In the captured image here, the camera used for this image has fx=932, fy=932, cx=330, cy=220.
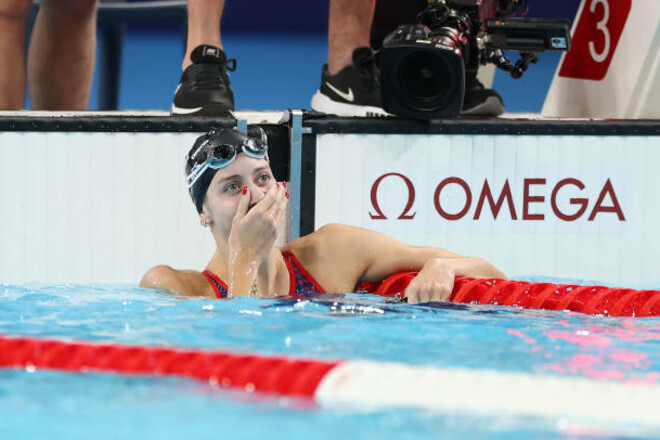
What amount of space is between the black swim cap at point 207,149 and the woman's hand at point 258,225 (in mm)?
168

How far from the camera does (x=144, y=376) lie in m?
1.96

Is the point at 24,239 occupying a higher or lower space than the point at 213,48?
lower

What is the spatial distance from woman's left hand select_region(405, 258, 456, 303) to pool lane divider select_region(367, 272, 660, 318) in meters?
0.09

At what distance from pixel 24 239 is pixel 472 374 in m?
2.47

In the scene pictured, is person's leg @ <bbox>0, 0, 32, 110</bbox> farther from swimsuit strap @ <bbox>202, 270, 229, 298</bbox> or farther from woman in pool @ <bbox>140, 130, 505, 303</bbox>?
swimsuit strap @ <bbox>202, 270, 229, 298</bbox>

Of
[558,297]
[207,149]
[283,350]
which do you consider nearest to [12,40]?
[207,149]

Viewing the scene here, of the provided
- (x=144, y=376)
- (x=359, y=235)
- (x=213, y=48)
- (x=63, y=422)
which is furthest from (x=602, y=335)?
(x=213, y=48)

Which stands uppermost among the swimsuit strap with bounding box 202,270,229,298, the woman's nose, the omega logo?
the woman's nose

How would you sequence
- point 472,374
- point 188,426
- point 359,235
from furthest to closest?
point 359,235 < point 472,374 < point 188,426

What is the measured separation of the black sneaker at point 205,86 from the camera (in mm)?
3748

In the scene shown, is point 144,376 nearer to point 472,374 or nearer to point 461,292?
point 472,374

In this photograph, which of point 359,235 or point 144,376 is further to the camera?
point 359,235

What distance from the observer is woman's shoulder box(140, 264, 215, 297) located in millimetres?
3043

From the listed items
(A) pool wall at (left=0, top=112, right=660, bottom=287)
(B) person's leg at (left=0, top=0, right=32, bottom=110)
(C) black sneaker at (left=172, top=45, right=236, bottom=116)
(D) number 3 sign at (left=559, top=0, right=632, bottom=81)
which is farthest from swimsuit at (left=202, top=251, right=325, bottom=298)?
(D) number 3 sign at (left=559, top=0, right=632, bottom=81)
